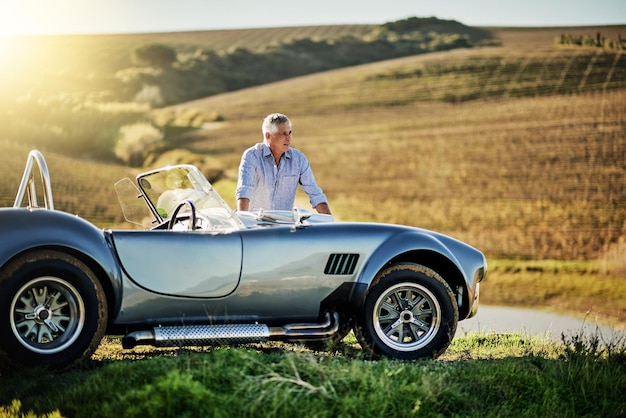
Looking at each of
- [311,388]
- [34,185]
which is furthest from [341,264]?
[34,185]

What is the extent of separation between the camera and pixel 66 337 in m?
5.45

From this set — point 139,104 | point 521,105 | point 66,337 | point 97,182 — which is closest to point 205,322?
point 66,337

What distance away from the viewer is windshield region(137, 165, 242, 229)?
607cm

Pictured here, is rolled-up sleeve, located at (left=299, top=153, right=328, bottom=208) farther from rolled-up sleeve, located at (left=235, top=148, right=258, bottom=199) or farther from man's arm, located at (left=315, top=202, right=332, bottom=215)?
rolled-up sleeve, located at (left=235, top=148, right=258, bottom=199)

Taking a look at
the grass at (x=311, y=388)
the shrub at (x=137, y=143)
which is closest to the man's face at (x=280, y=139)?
the grass at (x=311, y=388)

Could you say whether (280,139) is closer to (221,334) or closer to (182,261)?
(182,261)

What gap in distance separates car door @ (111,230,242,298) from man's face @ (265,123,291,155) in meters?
1.44

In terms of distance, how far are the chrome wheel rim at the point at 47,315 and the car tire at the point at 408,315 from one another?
1.96m

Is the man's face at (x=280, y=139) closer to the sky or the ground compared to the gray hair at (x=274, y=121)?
closer to the ground

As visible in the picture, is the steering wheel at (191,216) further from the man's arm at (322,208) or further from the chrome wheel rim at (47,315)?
the man's arm at (322,208)

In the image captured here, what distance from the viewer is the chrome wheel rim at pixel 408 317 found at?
244 inches

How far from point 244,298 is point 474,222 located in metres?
26.5

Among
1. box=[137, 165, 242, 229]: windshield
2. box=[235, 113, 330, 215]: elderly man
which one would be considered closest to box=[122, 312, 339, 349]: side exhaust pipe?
box=[137, 165, 242, 229]: windshield

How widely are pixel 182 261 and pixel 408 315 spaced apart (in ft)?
5.54
